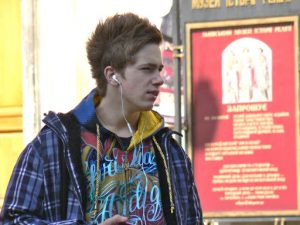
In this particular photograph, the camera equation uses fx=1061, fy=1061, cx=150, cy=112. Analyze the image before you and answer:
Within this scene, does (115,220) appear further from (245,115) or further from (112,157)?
(245,115)

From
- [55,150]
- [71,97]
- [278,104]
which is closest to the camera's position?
[55,150]

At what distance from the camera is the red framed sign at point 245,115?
6.80m

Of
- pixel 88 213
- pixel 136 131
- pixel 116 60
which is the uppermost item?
pixel 116 60

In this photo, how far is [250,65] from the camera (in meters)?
6.80

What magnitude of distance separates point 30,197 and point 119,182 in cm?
33

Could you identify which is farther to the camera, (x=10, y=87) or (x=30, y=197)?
(x=10, y=87)

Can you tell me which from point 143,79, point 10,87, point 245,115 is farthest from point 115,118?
point 10,87

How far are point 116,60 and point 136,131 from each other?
0.28 meters

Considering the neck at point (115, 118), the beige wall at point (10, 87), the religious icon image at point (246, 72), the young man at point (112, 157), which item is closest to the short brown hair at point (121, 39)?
the young man at point (112, 157)

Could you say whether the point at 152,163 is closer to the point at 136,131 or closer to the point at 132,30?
the point at 136,131

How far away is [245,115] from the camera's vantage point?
6.81 m

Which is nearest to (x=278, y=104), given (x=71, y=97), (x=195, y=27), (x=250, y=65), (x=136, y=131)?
(x=250, y=65)

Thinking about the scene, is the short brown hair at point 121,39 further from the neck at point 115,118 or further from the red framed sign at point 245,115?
the red framed sign at point 245,115

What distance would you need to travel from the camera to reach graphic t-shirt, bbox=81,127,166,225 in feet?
12.4
